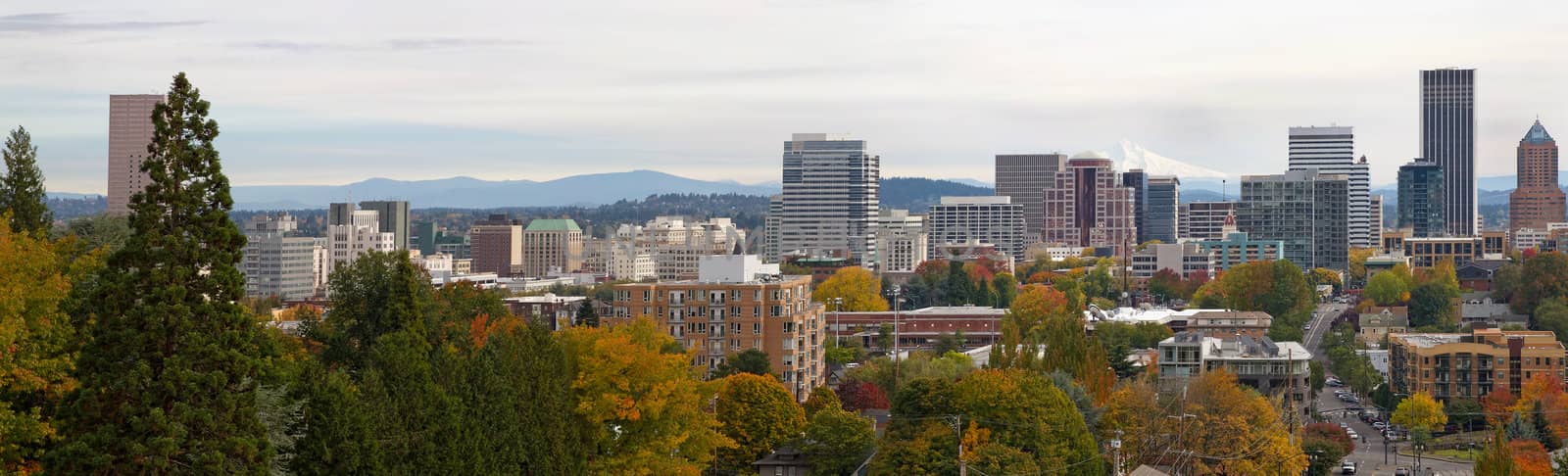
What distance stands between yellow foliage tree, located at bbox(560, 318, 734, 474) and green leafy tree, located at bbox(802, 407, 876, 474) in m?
5.48

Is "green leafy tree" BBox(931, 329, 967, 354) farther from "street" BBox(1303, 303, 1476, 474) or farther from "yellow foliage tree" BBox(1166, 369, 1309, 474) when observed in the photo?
"yellow foliage tree" BBox(1166, 369, 1309, 474)

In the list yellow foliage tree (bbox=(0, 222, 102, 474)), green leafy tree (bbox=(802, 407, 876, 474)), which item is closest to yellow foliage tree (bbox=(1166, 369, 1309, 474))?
green leafy tree (bbox=(802, 407, 876, 474))

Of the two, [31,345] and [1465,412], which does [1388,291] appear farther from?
[31,345]

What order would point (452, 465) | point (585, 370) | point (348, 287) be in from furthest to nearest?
point (348, 287) → point (585, 370) → point (452, 465)

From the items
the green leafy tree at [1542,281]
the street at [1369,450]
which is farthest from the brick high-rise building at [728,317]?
the green leafy tree at [1542,281]

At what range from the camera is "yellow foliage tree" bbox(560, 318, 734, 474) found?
2117 inches

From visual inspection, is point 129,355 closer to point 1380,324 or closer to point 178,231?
point 178,231

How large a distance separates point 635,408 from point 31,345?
20484 mm

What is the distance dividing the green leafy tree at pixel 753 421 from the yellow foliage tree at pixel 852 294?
8076 centimetres

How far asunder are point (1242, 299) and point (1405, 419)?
59.7 metres

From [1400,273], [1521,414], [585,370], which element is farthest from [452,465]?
[1400,273]

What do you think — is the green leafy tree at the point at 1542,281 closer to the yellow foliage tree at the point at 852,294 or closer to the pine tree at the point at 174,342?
the yellow foliage tree at the point at 852,294

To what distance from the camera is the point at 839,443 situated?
6072cm

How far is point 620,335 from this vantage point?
56125 millimetres
